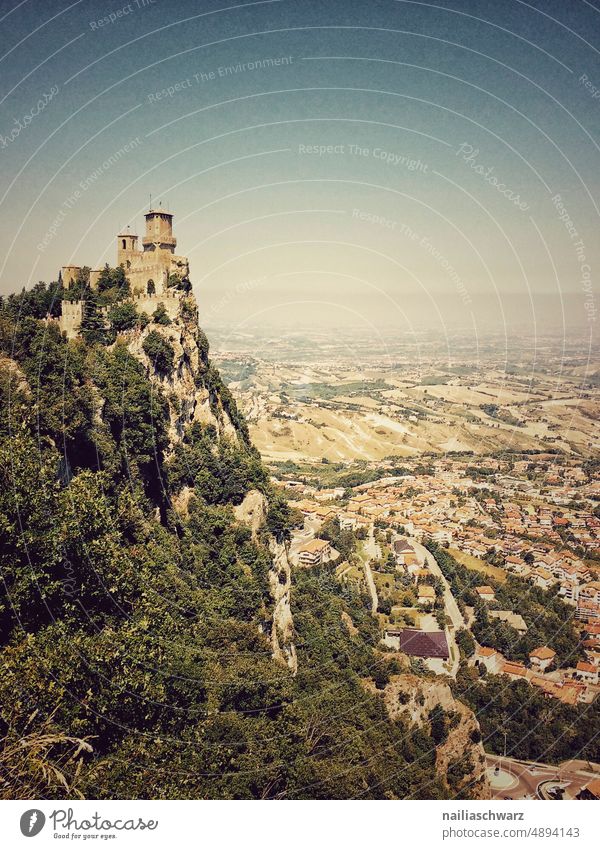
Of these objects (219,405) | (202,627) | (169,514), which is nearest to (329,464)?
(219,405)

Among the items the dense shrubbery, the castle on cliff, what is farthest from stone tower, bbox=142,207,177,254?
the dense shrubbery

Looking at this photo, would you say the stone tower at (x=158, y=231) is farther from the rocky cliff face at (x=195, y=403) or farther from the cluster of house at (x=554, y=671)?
the cluster of house at (x=554, y=671)

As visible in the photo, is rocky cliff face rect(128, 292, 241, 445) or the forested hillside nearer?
the forested hillside

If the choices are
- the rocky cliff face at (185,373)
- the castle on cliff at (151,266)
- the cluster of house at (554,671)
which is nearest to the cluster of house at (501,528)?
the cluster of house at (554,671)

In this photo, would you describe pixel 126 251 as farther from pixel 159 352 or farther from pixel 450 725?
pixel 450 725

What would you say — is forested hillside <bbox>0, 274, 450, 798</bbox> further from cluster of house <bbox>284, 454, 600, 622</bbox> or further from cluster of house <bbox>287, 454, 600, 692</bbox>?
cluster of house <bbox>284, 454, 600, 622</bbox>

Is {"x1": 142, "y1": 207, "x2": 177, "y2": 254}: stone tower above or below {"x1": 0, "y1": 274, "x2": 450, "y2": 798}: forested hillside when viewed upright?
above
